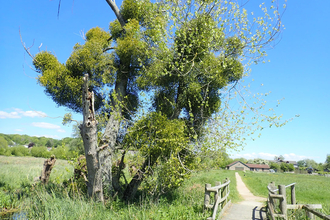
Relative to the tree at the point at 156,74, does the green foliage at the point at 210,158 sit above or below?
below

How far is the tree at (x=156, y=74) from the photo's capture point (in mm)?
8039

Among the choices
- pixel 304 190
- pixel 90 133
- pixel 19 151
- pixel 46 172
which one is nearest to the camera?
pixel 90 133

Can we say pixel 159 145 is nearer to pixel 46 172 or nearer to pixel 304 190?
pixel 46 172

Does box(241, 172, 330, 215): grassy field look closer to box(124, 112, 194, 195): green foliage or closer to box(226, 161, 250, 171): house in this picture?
box(124, 112, 194, 195): green foliage

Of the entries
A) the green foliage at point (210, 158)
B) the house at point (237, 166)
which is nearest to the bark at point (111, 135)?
the green foliage at point (210, 158)

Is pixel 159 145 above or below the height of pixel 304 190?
above

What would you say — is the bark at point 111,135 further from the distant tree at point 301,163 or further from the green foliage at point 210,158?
the distant tree at point 301,163

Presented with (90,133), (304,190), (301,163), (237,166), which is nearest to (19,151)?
(304,190)

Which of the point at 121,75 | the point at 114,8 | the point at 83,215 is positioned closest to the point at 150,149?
the point at 83,215

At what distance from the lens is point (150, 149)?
26.7 feet

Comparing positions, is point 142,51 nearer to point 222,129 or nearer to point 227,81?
point 227,81

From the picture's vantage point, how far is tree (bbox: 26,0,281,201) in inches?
316

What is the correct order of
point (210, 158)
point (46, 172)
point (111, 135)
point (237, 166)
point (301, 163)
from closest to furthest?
point (210, 158)
point (111, 135)
point (46, 172)
point (237, 166)
point (301, 163)

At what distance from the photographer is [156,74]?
349 inches
